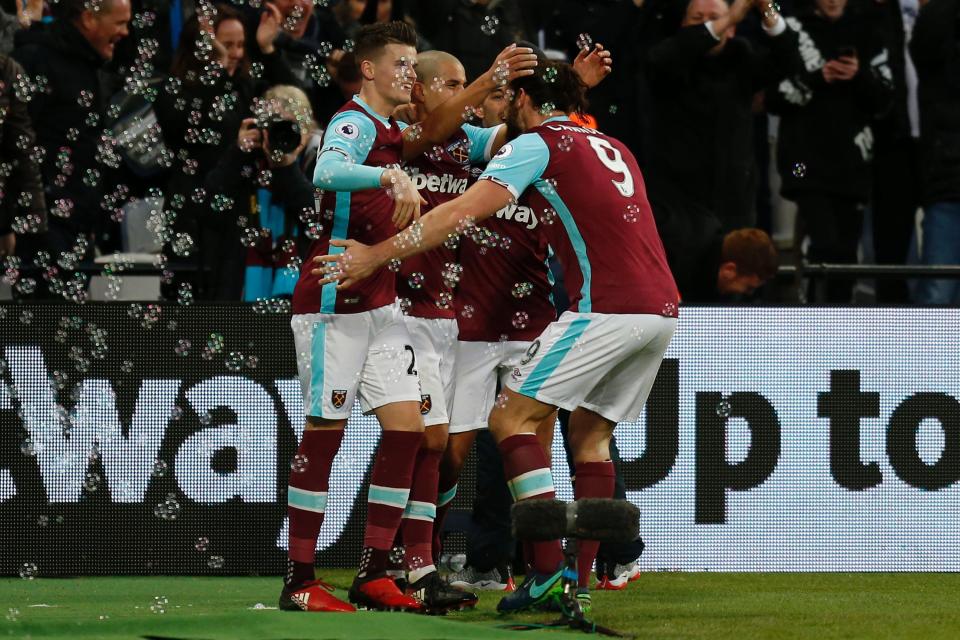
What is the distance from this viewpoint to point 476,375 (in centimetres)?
688

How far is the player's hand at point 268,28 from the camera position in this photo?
8852mm

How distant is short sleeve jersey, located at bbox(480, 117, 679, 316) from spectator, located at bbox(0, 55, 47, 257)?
128 inches

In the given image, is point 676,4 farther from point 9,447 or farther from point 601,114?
point 9,447

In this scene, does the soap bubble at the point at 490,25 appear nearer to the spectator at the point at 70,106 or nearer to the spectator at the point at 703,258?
the spectator at the point at 703,258

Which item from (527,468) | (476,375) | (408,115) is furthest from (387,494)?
(408,115)

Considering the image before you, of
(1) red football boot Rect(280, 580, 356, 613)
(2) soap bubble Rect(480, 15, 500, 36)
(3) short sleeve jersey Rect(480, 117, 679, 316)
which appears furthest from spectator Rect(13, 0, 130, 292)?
(3) short sleeve jersey Rect(480, 117, 679, 316)

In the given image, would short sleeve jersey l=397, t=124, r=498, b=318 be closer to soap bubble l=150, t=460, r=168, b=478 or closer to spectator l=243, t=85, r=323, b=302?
spectator l=243, t=85, r=323, b=302

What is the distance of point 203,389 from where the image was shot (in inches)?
312

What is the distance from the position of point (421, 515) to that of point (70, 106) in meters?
3.53

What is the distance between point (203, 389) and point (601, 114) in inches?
122

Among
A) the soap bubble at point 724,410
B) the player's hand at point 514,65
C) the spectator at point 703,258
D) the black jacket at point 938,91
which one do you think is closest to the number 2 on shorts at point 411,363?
the player's hand at point 514,65

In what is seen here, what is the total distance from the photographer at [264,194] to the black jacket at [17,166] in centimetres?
94

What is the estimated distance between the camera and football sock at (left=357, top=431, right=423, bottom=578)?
20.0 ft

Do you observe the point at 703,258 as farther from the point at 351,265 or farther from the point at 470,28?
the point at 351,265
